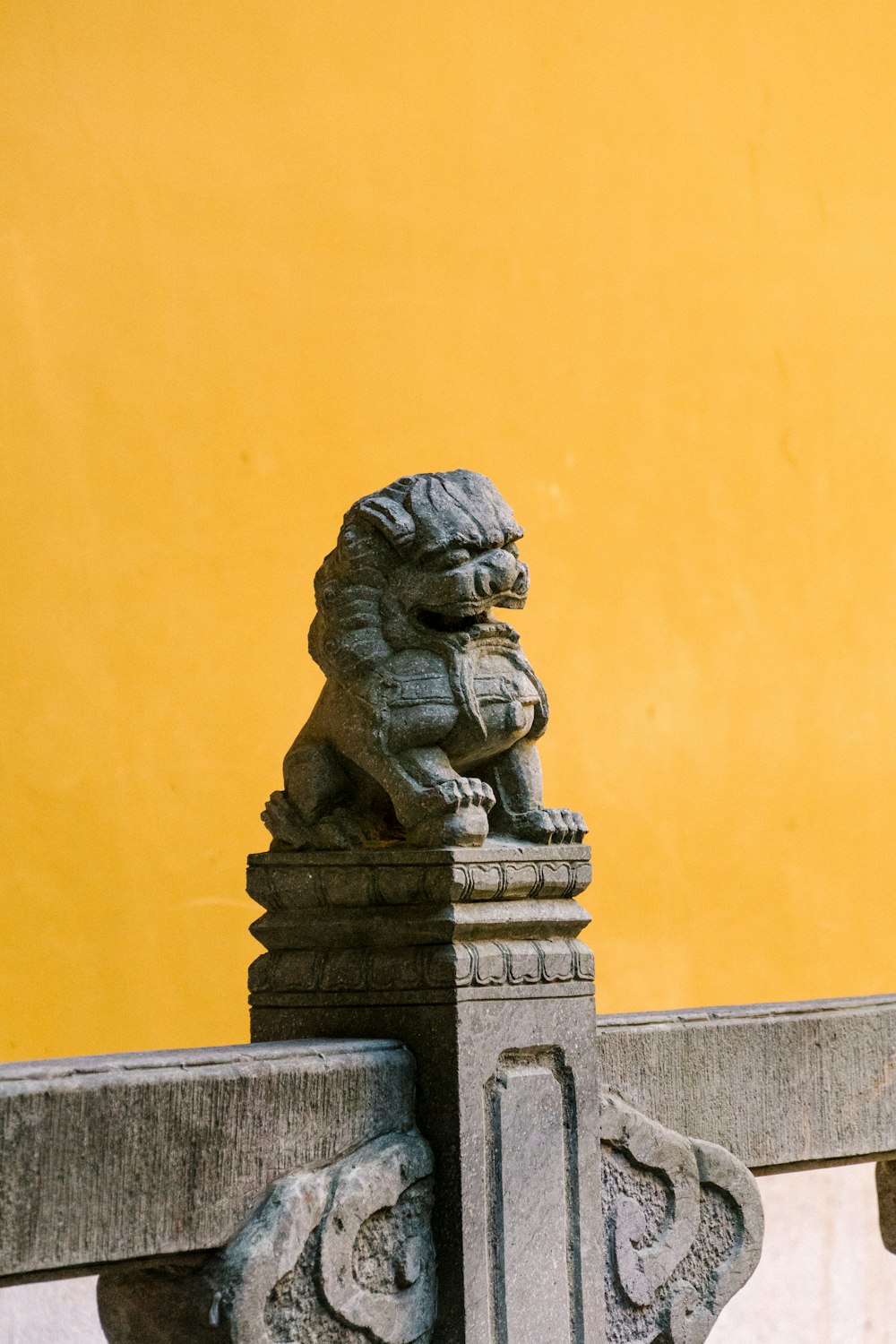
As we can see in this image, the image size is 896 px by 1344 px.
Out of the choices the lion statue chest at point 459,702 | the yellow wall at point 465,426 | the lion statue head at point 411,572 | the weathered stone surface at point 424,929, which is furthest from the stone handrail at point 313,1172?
the yellow wall at point 465,426

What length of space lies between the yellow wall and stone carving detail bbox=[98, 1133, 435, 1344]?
1.48 metres

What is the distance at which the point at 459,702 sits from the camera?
3.04 m

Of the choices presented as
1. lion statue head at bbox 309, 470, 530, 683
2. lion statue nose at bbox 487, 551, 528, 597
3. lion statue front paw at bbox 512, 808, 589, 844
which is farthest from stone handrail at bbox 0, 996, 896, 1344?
lion statue nose at bbox 487, 551, 528, 597

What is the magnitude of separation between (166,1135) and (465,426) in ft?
8.65

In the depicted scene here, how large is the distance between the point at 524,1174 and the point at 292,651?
1.82 m

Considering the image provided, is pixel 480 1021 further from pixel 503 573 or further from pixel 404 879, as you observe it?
pixel 503 573

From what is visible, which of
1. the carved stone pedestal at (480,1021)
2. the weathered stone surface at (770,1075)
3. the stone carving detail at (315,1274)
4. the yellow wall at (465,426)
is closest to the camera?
the stone carving detail at (315,1274)

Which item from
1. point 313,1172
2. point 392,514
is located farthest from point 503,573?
point 313,1172

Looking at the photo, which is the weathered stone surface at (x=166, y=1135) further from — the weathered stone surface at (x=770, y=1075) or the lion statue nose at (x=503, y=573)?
the lion statue nose at (x=503, y=573)

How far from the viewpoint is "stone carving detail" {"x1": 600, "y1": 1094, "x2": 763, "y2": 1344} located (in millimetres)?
3258

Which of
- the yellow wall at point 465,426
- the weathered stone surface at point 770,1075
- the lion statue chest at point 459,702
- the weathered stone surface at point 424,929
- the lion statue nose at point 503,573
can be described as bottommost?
the weathered stone surface at point 770,1075

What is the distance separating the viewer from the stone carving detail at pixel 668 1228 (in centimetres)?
326

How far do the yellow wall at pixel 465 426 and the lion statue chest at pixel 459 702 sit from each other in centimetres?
143

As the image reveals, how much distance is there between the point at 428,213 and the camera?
496 centimetres
